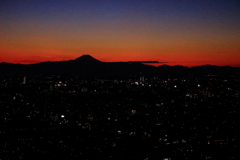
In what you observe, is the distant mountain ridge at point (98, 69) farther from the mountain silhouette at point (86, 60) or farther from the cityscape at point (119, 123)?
the cityscape at point (119, 123)

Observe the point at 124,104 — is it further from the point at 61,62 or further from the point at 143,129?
the point at 61,62

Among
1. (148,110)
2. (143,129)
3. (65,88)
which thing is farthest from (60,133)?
(65,88)

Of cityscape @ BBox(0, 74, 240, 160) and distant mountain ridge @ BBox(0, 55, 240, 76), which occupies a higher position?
distant mountain ridge @ BBox(0, 55, 240, 76)

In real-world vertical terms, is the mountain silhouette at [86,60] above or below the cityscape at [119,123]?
above

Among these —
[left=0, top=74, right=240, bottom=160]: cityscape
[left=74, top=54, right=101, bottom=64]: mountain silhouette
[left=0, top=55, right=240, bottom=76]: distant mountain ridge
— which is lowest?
[left=0, top=74, right=240, bottom=160]: cityscape

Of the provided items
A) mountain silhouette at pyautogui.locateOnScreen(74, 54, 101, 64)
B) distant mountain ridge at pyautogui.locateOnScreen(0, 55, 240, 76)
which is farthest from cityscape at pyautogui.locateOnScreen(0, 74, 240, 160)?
mountain silhouette at pyautogui.locateOnScreen(74, 54, 101, 64)

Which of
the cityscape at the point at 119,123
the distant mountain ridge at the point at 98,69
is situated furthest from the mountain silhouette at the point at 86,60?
the cityscape at the point at 119,123

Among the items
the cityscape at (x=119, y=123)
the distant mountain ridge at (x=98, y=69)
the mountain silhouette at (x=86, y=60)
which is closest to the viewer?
the cityscape at (x=119, y=123)

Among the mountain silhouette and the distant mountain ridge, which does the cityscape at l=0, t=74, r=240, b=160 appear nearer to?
the distant mountain ridge

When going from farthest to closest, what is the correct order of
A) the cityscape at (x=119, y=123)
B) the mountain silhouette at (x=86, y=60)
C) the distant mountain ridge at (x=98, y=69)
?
the mountain silhouette at (x=86, y=60) → the distant mountain ridge at (x=98, y=69) → the cityscape at (x=119, y=123)
